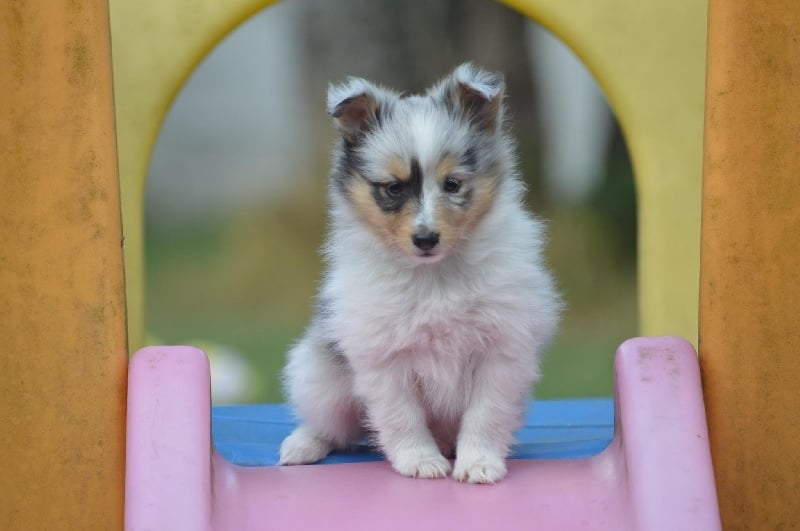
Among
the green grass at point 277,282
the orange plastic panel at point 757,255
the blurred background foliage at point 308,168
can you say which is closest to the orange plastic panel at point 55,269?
the orange plastic panel at point 757,255

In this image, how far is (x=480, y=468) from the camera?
9.94 ft

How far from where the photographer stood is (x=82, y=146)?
2771 mm

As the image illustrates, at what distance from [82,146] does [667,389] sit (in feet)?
5.25

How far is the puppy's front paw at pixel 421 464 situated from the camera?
3.08 metres

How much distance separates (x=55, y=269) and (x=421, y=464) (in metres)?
1.12

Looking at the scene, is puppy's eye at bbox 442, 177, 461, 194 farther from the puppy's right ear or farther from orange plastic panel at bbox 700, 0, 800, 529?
orange plastic panel at bbox 700, 0, 800, 529

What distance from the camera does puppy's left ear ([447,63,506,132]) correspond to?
318 cm

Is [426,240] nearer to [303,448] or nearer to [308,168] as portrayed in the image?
[303,448]

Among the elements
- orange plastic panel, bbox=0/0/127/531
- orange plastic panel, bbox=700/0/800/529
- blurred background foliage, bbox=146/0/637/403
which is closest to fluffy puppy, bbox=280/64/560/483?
orange plastic panel, bbox=700/0/800/529

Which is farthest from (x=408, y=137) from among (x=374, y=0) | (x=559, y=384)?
(x=374, y=0)

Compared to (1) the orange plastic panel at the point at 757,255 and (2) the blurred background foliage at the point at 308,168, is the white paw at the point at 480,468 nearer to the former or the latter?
(1) the orange plastic panel at the point at 757,255

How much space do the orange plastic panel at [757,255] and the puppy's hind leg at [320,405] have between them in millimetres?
1129

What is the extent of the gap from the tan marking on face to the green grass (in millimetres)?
4258

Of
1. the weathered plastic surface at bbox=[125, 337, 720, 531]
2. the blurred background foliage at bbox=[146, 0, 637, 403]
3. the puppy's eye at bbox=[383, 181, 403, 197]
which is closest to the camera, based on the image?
the weathered plastic surface at bbox=[125, 337, 720, 531]
